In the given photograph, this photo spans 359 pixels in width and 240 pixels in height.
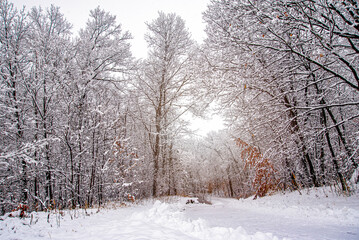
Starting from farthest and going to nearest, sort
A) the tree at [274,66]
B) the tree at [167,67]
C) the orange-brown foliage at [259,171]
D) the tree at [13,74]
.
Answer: the tree at [167,67] → the orange-brown foliage at [259,171] → the tree at [13,74] → the tree at [274,66]

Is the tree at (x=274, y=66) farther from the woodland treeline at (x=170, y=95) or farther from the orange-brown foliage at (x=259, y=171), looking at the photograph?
the orange-brown foliage at (x=259, y=171)

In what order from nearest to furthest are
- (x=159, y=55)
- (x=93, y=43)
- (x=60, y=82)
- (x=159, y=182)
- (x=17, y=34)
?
(x=60, y=82) < (x=17, y=34) < (x=93, y=43) < (x=159, y=182) < (x=159, y=55)

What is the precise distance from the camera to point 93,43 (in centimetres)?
925

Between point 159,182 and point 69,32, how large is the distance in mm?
9619

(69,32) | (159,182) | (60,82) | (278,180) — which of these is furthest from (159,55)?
(278,180)

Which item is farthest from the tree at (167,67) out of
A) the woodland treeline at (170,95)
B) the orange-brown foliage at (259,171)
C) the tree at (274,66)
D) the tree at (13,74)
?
the tree at (13,74)

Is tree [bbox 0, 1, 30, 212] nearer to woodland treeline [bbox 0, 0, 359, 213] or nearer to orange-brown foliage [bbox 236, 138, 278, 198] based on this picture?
woodland treeline [bbox 0, 0, 359, 213]

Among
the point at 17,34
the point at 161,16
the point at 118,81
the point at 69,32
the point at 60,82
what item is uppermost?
the point at 161,16

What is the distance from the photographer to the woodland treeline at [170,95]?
167 inches

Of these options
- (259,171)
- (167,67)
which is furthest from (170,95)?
(259,171)

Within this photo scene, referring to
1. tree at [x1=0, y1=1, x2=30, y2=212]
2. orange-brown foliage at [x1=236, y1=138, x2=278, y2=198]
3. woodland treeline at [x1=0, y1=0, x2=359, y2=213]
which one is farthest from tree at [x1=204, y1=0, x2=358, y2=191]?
tree at [x1=0, y1=1, x2=30, y2=212]

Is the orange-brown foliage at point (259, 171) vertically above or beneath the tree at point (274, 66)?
beneath

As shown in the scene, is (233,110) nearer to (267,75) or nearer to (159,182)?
(267,75)

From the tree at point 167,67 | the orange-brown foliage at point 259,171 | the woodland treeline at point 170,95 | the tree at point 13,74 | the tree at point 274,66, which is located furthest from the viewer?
the tree at point 167,67
